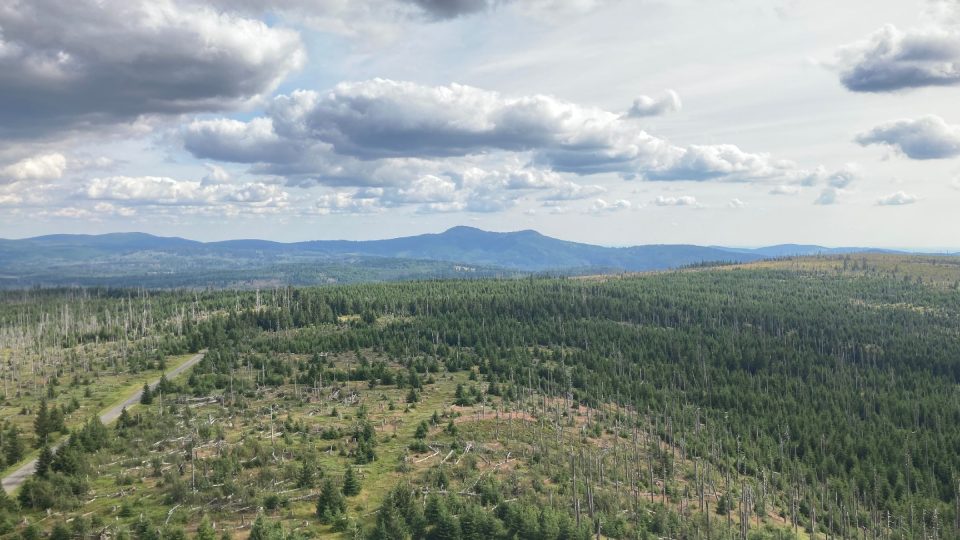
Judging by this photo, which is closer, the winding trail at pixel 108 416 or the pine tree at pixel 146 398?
the winding trail at pixel 108 416

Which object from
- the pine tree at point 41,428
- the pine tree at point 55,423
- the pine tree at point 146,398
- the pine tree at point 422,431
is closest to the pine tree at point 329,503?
the pine tree at point 422,431

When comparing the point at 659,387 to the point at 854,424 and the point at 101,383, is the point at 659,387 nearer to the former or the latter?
the point at 854,424

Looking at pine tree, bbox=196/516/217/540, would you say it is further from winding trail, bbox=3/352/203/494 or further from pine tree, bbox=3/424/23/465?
pine tree, bbox=3/424/23/465

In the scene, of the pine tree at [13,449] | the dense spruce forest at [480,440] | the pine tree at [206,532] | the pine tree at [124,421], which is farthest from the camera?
the pine tree at [124,421]

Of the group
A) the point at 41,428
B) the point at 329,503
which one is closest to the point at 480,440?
the point at 329,503

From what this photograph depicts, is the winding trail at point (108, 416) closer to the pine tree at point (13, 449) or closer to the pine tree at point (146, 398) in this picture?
the pine tree at point (13, 449)

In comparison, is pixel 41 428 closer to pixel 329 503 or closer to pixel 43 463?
pixel 43 463
